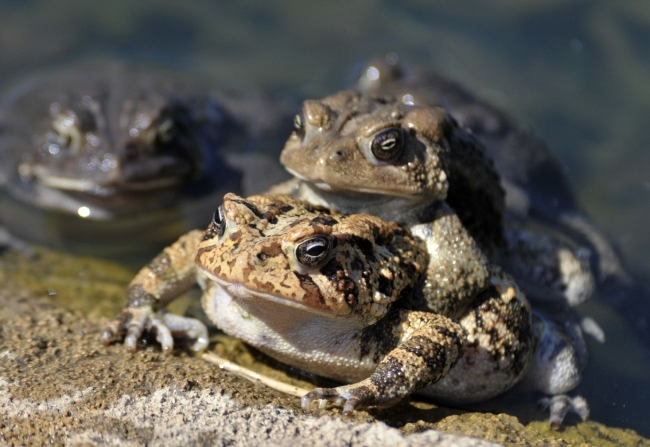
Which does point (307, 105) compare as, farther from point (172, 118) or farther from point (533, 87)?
point (533, 87)

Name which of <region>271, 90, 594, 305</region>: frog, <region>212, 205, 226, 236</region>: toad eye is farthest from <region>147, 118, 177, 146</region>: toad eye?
<region>212, 205, 226, 236</region>: toad eye

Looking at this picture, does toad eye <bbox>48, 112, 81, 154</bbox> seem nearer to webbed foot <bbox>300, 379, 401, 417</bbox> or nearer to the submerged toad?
the submerged toad

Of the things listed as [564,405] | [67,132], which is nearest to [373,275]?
[564,405]

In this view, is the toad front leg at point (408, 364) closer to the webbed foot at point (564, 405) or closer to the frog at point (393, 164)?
the frog at point (393, 164)

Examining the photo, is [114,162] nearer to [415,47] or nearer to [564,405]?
[564,405]

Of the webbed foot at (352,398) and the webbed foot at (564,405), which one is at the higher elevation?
the webbed foot at (352,398)

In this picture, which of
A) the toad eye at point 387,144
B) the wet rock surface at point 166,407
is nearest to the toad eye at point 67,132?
the wet rock surface at point 166,407

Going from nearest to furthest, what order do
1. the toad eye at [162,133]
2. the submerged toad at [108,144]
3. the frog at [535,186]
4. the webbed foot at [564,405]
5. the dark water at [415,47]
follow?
the webbed foot at [564,405] → the frog at [535,186] → the submerged toad at [108,144] → the toad eye at [162,133] → the dark water at [415,47]
